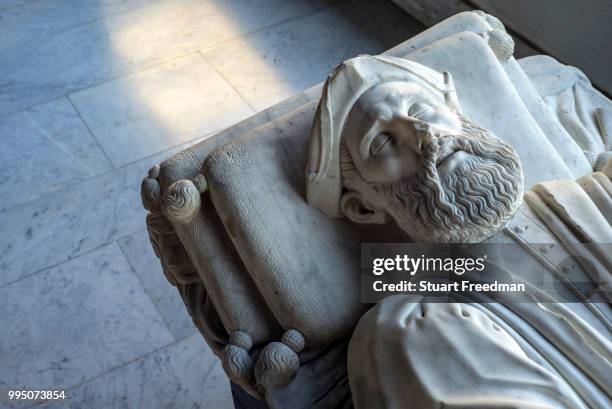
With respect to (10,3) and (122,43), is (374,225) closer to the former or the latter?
(122,43)

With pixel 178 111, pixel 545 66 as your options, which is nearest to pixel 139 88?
pixel 178 111

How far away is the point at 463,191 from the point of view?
7.10 feet

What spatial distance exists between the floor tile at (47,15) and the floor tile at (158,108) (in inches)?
34.3

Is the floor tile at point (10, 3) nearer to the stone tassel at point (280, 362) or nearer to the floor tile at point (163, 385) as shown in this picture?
the floor tile at point (163, 385)

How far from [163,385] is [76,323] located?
56 cm

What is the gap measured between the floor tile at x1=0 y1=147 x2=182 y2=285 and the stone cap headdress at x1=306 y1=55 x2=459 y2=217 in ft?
6.95

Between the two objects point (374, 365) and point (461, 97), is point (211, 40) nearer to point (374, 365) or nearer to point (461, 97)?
point (461, 97)

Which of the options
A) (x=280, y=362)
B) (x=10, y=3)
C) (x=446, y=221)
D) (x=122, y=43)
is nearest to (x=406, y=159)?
(x=446, y=221)

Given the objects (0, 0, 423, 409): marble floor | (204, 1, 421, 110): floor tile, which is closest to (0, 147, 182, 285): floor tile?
(0, 0, 423, 409): marble floor

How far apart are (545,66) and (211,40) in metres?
2.71

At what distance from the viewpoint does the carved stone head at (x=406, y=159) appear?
2.18 m

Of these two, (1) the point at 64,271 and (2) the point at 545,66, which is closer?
(2) the point at 545,66

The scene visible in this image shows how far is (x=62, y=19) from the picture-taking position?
584 cm

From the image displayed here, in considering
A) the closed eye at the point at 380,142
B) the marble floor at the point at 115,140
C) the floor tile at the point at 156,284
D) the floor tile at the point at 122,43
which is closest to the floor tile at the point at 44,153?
the marble floor at the point at 115,140
